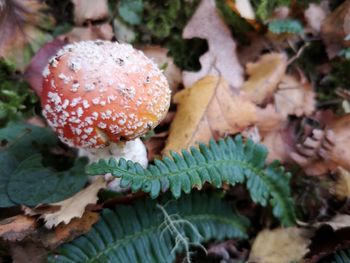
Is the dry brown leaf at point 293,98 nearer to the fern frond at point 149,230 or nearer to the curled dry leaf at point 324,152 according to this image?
the curled dry leaf at point 324,152

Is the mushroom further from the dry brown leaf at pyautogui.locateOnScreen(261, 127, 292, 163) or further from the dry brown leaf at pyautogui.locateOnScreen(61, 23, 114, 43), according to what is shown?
the dry brown leaf at pyautogui.locateOnScreen(261, 127, 292, 163)

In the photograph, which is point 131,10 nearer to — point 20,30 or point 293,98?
point 20,30

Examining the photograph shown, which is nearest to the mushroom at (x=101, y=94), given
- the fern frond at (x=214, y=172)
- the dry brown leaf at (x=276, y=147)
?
the fern frond at (x=214, y=172)

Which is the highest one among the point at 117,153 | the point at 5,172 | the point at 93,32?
the point at 93,32

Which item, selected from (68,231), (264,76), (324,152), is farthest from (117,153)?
(324,152)

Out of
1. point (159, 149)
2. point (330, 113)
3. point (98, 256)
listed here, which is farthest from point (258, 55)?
point (98, 256)

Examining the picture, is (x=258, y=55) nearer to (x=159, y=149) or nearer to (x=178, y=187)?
(x=159, y=149)
